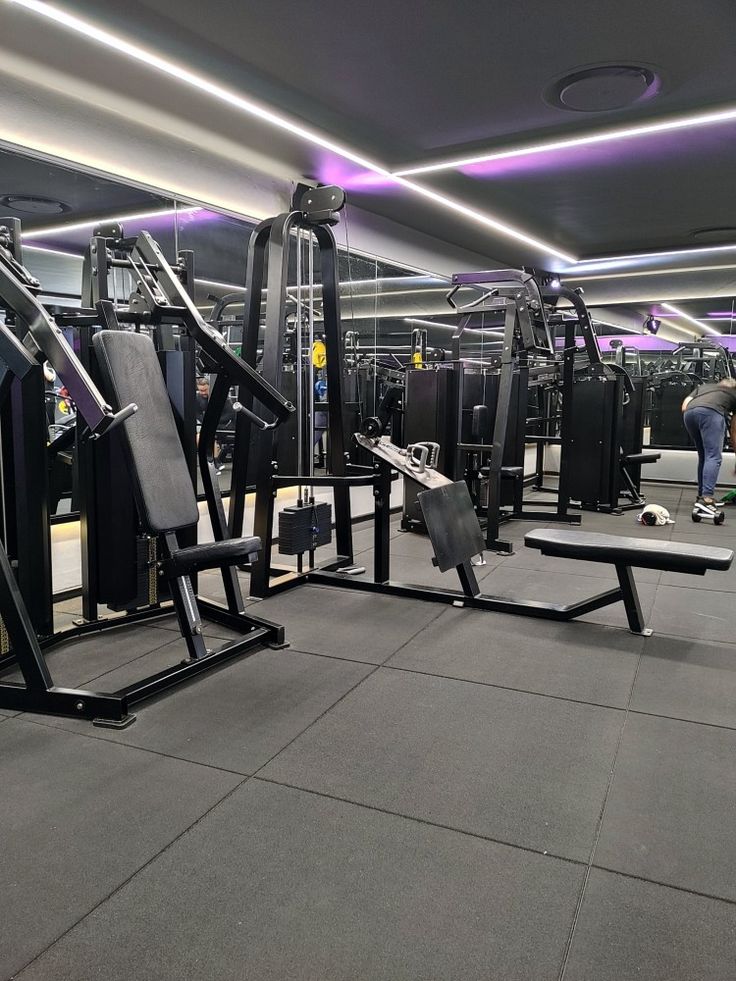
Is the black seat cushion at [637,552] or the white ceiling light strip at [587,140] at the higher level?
the white ceiling light strip at [587,140]

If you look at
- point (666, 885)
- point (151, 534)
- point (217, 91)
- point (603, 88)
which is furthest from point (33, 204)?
point (666, 885)

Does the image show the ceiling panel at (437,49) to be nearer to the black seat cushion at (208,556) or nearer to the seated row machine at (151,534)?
the seated row machine at (151,534)

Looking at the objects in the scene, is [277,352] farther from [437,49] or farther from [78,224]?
[437,49]

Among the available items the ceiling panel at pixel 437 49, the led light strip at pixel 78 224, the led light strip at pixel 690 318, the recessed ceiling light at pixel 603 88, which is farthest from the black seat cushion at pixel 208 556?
the led light strip at pixel 690 318

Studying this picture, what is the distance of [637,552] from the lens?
3324 mm

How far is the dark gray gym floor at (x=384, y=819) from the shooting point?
150cm

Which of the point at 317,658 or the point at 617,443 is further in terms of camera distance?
the point at 617,443

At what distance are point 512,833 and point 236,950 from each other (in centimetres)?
79

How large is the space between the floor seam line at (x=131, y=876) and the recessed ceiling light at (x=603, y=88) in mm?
3889

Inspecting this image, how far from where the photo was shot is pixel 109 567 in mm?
3443

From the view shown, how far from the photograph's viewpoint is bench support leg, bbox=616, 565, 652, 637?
138 inches

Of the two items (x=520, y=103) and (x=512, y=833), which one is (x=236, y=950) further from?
(x=520, y=103)

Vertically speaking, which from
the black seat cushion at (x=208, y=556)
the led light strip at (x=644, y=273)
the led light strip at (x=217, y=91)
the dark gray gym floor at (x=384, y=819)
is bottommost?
the dark gray gym floor at (x=384, y=819)

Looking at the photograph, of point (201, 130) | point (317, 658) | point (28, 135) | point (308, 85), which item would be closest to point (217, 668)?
point (317, 658)
